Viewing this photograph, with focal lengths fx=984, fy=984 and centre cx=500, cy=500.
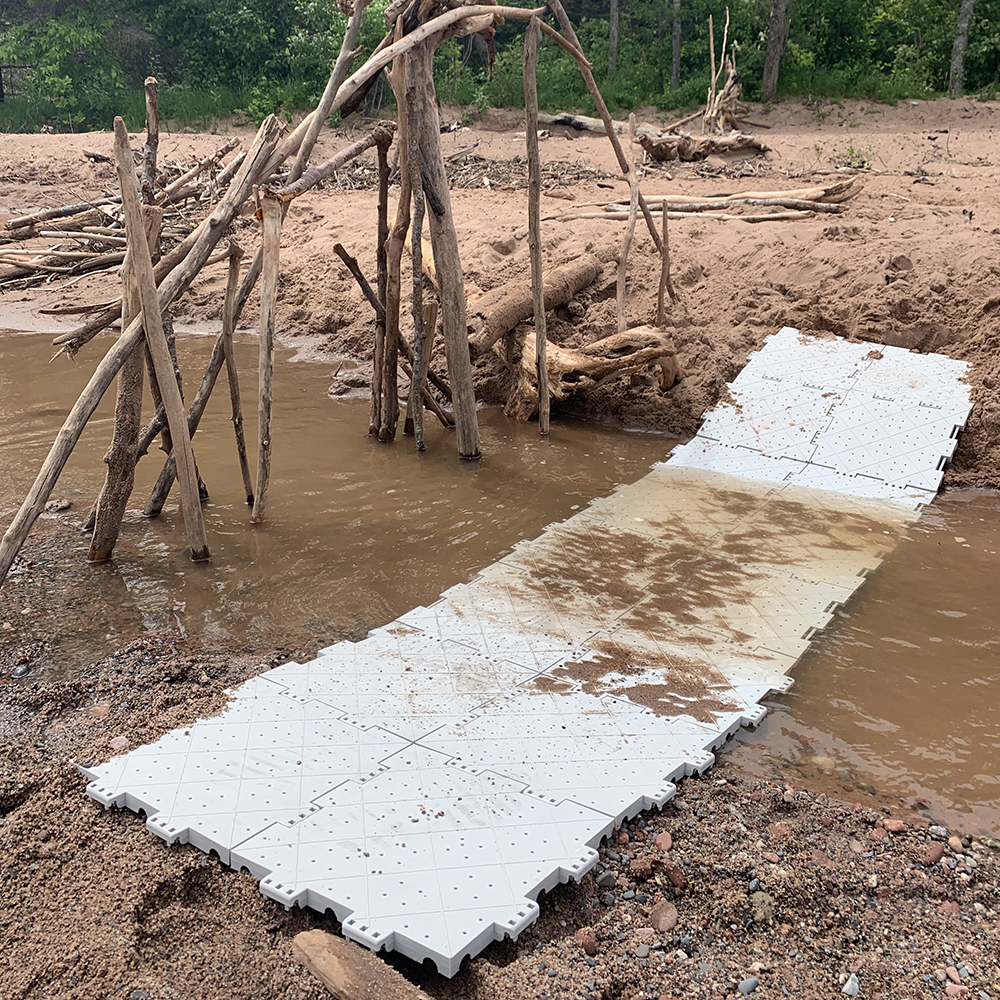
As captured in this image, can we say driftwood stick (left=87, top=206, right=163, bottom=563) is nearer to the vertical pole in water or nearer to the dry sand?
the dry sand

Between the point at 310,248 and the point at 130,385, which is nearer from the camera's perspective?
the point at 130,385

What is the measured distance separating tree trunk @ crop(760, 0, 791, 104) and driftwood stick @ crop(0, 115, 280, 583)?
52.1ft

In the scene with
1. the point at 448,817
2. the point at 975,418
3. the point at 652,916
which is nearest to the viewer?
the point at 652,916

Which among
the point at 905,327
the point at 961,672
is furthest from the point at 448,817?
the point at 905,327

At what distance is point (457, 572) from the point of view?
5.50m

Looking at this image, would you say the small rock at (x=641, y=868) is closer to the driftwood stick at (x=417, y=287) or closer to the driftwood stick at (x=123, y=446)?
the driftwood stick at (x=123, y=446)

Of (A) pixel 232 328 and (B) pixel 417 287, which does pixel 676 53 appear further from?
(A) pixel 232 328

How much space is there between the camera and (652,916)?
3.03 metres

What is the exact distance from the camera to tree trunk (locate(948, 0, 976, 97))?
59.3 ft

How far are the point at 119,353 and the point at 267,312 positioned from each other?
2.56 feet

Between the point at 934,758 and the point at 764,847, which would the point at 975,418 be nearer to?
the point at 934,758

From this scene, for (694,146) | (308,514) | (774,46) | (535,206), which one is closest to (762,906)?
(308,514)

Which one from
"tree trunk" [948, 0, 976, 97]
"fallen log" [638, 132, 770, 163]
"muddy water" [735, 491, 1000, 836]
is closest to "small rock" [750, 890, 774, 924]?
"muddy water" [735, 491, 1000, 836]

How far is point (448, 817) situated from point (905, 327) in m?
6.20
